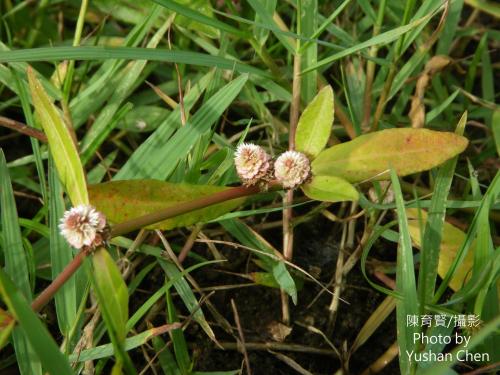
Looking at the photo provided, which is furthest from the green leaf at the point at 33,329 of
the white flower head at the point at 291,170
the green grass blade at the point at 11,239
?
the white flower head at the point at 291,170

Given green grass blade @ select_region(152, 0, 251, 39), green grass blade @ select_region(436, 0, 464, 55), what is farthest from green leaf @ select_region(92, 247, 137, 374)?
green grass blade @ select_region(436, 0, 464, 55)

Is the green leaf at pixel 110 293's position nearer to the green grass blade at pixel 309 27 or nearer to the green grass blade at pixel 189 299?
the green grass blade at pixel 189 299

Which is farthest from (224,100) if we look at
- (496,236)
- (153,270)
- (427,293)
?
(496,236)

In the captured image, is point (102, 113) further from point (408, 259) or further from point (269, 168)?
point (408, 259)

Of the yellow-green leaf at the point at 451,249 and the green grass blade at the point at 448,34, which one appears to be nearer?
the yellow-green leaf at the point at 451,249

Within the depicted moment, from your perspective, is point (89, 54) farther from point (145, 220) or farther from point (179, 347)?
point (179, 347)

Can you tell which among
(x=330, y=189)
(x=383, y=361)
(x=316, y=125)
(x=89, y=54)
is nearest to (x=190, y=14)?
(x=89, y=54)

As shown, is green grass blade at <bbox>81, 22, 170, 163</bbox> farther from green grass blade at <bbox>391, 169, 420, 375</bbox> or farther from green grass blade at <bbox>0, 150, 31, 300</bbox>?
green grass blade at <bbox>391, 169, 420, 375</bbox>
